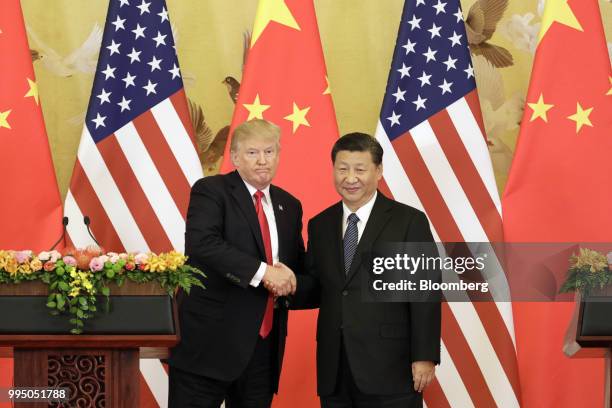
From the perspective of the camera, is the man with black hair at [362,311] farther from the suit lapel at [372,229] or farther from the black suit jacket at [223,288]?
the black suit jacket at [223,288]

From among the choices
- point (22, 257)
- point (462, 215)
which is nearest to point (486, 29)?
point (462, 215)

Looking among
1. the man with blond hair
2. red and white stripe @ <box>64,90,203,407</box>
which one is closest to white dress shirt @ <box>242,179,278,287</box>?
the man with blond hair

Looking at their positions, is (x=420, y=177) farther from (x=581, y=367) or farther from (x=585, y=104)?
(x=581, y=367)

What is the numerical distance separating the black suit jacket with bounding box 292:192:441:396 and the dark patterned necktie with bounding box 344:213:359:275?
0.8 inches

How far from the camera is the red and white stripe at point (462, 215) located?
14.7 feet

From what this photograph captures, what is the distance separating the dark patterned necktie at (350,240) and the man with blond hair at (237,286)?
9.1 inches

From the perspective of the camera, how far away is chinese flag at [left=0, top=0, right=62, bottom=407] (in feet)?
14.7

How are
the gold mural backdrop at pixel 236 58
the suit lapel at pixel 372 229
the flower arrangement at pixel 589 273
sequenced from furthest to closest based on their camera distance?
the gold mural backdrop at pixel 236 58 → the suit lapel at pixel 372 229 → the flower arrangement at pixel 589 273

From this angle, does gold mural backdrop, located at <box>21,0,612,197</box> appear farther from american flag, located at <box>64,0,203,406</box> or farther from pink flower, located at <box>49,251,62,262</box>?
pink flower, located at <box>49,251,62,262</box>

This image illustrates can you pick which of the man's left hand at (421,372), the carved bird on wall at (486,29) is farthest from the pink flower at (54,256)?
the carved bird on wall at (486,29)

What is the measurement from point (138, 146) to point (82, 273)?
73.6 inches

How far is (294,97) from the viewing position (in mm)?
4633

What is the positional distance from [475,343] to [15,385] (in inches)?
97.6

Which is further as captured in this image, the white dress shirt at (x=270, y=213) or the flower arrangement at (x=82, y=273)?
the white dress shirt at (x=270, y=213)
